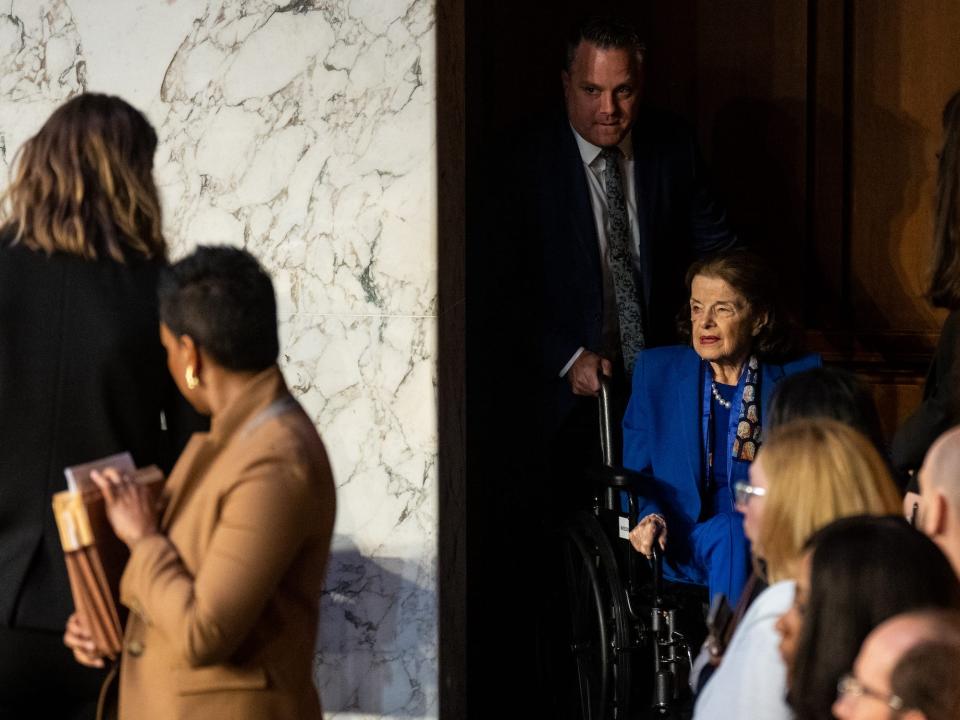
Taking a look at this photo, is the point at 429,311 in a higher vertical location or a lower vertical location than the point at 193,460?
higher

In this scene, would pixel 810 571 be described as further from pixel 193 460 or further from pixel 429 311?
pixel 429 311

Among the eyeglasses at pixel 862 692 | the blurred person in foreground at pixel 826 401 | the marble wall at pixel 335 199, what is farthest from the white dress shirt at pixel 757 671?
the marble wall at pixel 335 199

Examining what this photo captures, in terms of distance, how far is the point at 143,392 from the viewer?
2387 mm

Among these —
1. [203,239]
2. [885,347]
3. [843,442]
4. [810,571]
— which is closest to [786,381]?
[843,442]

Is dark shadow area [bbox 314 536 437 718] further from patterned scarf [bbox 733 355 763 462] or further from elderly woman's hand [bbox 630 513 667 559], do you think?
patterned scarf [bbox 733 355 763 462]

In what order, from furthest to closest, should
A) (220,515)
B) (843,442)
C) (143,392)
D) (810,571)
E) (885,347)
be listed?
(885,347) < (143,392) < (843,442) < (220,515) < (810,571)

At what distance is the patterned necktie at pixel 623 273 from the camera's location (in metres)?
4.36

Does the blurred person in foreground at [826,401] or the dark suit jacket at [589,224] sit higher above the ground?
the dark suit jacket at [589,224]

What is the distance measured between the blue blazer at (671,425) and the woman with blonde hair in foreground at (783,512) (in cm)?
171

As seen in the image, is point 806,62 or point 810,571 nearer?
point 810,571

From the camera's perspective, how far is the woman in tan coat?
201 centimetres

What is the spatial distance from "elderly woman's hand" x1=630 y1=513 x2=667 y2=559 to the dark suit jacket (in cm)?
64

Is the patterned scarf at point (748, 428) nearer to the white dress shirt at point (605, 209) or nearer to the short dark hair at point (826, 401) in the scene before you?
the white dress shirt at point (605, 209)

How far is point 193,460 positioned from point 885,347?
320cm
